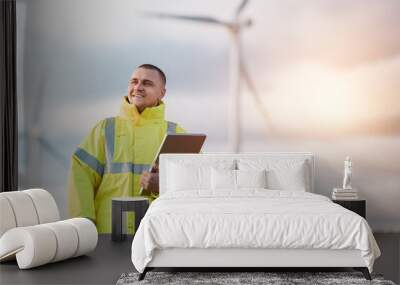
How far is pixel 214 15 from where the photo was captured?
7523 mm

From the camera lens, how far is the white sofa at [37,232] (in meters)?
5.37

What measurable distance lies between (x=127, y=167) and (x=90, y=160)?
44 cm

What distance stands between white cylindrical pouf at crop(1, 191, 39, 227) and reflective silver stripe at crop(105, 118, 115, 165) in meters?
1.66

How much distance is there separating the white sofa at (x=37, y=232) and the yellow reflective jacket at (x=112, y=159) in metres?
1.36

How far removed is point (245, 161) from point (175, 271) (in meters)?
2.15

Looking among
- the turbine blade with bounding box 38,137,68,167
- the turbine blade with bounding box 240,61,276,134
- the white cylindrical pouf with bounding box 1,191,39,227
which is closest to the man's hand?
the turbine blade with bounding box 38,137,68,167

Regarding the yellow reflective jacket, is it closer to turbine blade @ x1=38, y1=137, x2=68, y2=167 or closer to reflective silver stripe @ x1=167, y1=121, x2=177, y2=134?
reflective silver stripe @ x1=167, y1=121, x2=177, y2=134

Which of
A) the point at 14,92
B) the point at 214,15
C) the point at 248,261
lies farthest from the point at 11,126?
the point at 248,261

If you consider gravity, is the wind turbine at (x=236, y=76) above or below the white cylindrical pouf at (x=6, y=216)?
above

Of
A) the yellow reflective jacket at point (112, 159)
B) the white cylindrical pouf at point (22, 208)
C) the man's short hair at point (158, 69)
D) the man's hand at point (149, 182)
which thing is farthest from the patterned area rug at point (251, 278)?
the man's short hair at point (158, 69)

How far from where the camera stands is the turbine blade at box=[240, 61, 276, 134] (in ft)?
24.6

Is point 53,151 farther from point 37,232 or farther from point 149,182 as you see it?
point 37,232

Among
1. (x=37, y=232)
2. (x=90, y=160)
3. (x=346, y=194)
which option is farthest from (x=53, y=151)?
(x=346, y=194)

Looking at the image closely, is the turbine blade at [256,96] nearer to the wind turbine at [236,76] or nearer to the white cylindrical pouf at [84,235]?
the wind turbine at [236,76]
